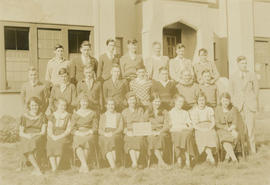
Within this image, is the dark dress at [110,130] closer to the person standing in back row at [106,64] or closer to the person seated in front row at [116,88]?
the person seated in front row at [116,88]

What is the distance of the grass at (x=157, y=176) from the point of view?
5.05m

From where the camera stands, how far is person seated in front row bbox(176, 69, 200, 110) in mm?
6449

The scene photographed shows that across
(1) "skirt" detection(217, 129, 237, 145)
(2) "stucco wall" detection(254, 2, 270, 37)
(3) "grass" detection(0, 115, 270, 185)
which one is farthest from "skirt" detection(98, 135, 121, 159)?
(2) "stucco wall" detection(254, 2, 270, 37)

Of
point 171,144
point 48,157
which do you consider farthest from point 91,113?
point 171,144

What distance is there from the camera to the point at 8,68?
9672 millimetres

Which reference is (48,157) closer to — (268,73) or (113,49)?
(113,49)

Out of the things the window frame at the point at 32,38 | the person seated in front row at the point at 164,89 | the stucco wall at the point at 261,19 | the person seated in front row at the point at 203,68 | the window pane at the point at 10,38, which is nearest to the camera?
the person seated in front row at the point at 164,89

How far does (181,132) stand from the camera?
5949 millimetres

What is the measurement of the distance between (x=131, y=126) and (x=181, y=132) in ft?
2.83

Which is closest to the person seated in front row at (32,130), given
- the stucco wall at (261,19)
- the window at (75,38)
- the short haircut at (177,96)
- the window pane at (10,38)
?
the short haircut at (177,96)

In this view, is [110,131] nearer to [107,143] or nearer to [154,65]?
Answer: [107,143]

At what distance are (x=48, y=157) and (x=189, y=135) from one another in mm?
2397

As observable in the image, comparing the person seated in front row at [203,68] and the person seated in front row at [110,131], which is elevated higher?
the person seated in front row at [203,68]

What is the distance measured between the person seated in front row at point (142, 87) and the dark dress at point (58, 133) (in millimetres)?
1298
